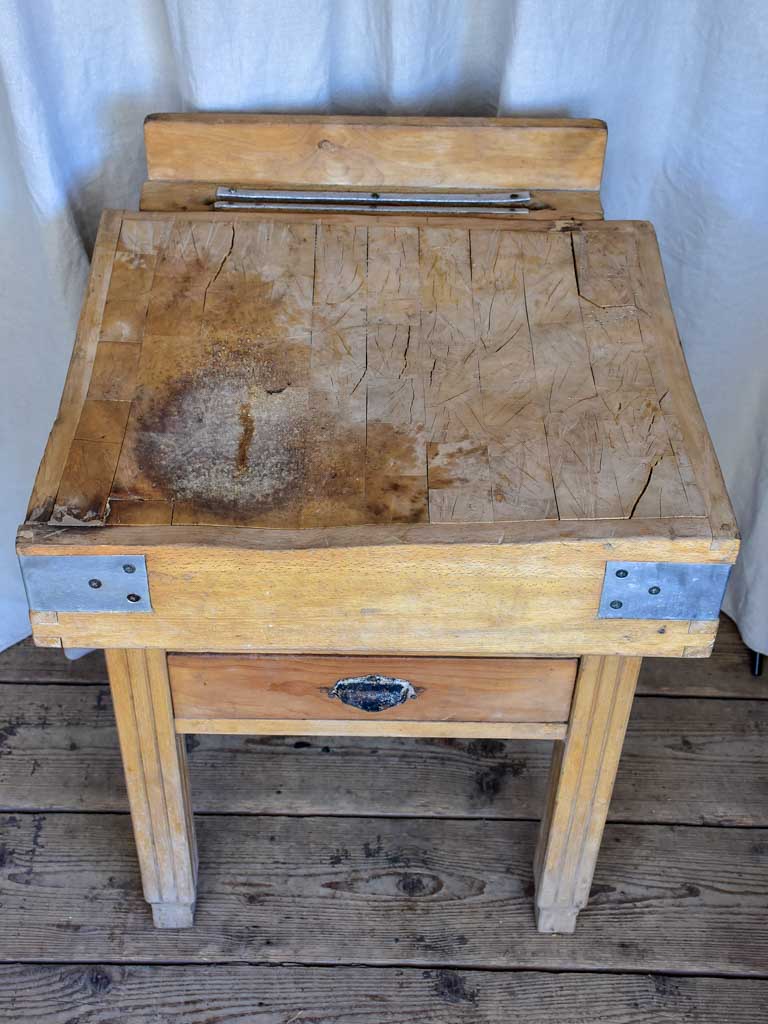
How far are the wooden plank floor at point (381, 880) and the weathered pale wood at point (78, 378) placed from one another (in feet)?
2.06

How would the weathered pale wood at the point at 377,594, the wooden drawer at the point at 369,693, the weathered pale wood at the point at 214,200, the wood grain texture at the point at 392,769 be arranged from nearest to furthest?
1. the weathered pale wood at the point at 377,594
2. the wooden drawer at the point at 369,693
3. the weathered pale wood at the point at 214,200
4. the wood grain texture at the point at 392,769

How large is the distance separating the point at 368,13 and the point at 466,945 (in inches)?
41.2

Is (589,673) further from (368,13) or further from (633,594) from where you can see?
(368,13)

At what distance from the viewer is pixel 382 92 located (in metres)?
1.35

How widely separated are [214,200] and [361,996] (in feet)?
2.87

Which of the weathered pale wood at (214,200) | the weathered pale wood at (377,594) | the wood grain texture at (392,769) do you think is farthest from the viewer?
the wood grain texture at (392,769)

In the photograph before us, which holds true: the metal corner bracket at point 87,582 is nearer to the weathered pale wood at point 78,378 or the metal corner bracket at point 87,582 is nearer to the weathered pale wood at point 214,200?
the weathered pale wood at point 78,378

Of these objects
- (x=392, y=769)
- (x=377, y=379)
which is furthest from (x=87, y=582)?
(x=392, y=769)

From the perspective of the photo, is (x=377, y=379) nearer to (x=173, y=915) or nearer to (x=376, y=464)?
(x=376, y=464)

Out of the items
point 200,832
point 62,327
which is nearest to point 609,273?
point 62,327

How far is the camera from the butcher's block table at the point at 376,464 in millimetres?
911

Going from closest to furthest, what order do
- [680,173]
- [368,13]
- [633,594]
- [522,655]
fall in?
[633,594] → [522,655] → [368,13] → [680,173]

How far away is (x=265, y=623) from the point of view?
3.11 ft

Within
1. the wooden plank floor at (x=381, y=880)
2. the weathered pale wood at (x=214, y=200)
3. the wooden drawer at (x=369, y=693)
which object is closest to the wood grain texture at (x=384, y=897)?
the wooden plank floor at (x=381, y=880)
